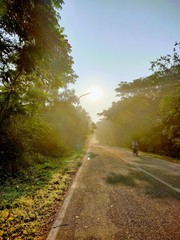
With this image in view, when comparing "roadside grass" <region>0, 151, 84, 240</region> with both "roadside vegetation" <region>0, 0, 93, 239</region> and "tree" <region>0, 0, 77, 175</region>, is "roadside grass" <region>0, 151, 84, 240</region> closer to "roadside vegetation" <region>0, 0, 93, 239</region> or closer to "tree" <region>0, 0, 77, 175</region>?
"roadside vegetation" <region>0, 0, 93, 239</region>

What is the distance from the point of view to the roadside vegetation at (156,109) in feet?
82.7

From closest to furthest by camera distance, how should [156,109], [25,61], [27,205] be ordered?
[27,205], [25,61], [156,109]

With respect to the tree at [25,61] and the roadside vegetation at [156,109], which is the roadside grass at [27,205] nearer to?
the tree at [25,61]

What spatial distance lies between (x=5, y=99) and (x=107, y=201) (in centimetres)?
644

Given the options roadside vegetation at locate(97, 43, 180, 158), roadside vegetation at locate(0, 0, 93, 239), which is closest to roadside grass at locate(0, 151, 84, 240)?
roadside vegetation at locate(0, 0, 93, 239)

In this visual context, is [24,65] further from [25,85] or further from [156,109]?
[156,109]

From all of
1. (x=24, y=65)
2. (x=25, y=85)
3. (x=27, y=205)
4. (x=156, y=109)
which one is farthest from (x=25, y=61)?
(x=156, y=109)

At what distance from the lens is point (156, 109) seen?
41.6 meters

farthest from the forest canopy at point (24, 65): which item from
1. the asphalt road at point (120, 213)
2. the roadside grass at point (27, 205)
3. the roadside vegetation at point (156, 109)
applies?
the roadside vegetation at point (156, 109)

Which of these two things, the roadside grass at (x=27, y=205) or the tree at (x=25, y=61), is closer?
the roadside grass at (x=27, y=205)

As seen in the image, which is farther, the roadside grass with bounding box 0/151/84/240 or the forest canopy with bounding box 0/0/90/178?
the forest canopy with bounding box 0/0/90/178

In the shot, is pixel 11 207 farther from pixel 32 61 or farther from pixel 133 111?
pixel 133 111

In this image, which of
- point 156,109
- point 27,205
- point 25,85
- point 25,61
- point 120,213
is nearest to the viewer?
point 120,213

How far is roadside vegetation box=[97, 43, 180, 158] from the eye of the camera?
2520 centimetres
